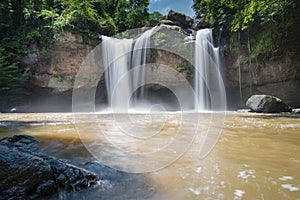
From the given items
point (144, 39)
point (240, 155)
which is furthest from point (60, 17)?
point (240, 155)

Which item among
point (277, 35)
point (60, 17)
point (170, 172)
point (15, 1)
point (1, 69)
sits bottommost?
point (170, 172)

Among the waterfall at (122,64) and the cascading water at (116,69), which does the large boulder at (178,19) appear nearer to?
the waterfall at (122,64)

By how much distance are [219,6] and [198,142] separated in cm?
1100

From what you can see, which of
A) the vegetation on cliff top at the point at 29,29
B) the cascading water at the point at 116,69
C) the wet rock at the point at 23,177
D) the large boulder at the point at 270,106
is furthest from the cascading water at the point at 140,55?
the wet rock at the point at 23,177

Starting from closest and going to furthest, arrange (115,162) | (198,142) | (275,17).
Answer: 1. (115,162)
2. (198,142)
3. (275,17)

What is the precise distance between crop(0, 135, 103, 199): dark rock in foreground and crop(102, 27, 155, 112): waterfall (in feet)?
33.8

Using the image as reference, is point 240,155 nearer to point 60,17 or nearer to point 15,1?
point 60,17

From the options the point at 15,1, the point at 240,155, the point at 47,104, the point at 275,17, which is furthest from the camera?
the point at 47,104

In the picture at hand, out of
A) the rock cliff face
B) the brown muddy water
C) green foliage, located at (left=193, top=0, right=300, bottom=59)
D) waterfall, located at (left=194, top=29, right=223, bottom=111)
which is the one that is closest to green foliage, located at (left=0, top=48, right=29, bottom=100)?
the rock cliff face

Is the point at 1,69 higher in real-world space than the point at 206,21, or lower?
lower

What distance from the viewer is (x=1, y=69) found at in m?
9.58

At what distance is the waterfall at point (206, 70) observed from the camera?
11.2 metres

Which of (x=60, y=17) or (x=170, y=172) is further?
(x=60, y=17)

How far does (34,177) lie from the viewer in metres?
1.37
